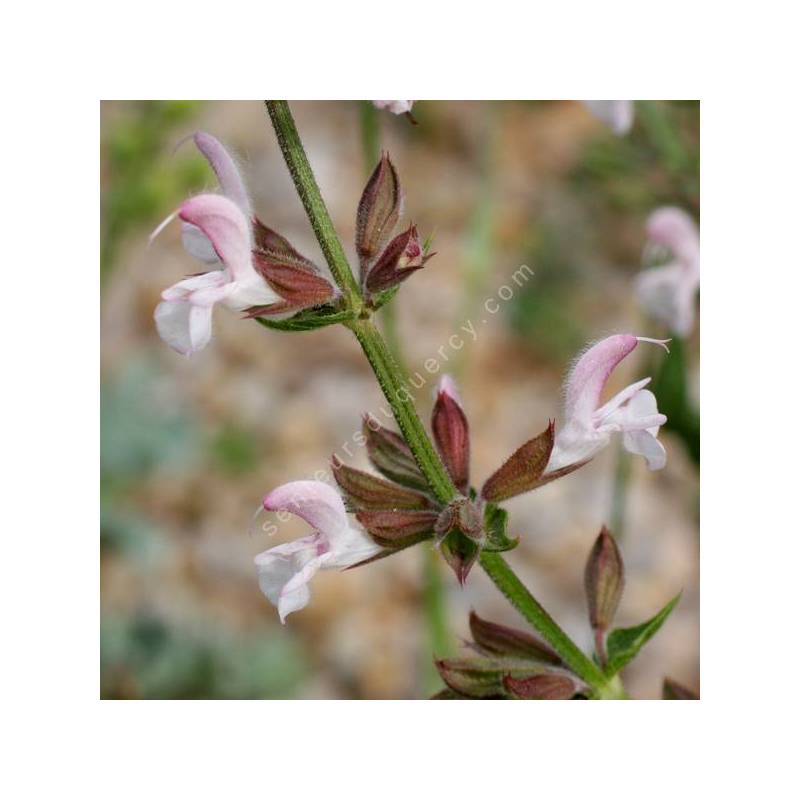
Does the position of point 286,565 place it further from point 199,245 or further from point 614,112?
point 614,112

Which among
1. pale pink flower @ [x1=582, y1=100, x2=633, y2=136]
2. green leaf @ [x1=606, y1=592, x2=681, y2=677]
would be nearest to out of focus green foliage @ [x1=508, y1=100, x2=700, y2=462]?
pale pink flower @ [x1=582, y1=100, x2=633, y2=136]

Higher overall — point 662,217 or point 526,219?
point 526,219

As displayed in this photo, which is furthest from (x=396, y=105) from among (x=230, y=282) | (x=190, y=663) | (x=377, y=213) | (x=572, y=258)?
(x=572, y=258)

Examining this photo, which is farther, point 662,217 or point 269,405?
point 269,405

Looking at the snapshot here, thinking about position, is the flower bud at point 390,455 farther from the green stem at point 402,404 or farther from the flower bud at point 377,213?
the flower bud at point 377,213

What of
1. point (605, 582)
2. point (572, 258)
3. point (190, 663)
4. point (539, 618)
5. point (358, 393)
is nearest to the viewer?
point (539, 618)
